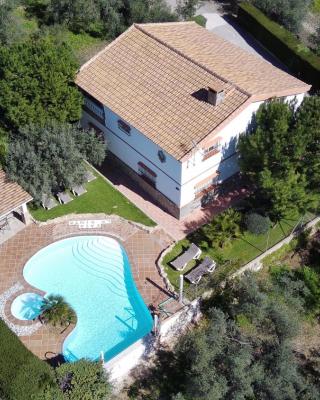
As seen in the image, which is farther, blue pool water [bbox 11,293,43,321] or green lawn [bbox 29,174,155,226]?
green lawn [bbox 29,174,155,226]

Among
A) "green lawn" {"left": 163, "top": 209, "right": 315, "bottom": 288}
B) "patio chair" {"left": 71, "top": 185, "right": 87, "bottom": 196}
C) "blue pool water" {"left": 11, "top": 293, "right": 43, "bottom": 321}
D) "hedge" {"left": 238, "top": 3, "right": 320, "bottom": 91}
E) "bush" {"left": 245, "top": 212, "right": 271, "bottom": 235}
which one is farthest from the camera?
"hedge" {"left": 238, "top": 3, "right": 320, "bottom": 91}

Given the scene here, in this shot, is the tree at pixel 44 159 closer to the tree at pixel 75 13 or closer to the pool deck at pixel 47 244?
the pool deck at pixel 47 244

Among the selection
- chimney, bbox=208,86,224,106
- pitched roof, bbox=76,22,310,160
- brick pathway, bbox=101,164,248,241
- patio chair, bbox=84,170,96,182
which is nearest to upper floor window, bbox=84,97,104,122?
pitched roof, bbox=76,22,310,160

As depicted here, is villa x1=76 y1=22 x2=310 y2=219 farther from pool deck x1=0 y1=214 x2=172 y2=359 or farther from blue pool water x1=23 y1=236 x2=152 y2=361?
blue pool water x1=23 y1=236 x2=152 y2=361

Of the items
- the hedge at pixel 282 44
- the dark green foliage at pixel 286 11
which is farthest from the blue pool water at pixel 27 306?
the dark green foliage at pixel 286 11

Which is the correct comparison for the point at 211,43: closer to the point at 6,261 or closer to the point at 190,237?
the point at 190,237

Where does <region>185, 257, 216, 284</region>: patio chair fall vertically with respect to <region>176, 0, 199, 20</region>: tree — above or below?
below

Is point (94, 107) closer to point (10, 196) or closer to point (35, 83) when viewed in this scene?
point (35, 83)
